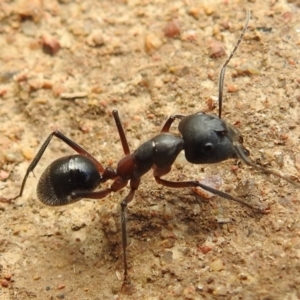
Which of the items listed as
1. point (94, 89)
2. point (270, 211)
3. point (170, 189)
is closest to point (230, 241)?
point (270, 211)

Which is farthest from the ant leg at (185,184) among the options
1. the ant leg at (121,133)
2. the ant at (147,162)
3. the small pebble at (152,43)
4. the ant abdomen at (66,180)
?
the small pebble at (152,43)

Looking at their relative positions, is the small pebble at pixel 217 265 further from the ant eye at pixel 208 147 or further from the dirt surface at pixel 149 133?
the ant eye at pixel 208 147

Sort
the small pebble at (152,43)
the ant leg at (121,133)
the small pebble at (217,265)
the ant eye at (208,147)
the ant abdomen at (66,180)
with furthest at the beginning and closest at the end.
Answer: the small pebble at (152,43) < the ant leg at (121,133) < the ant abdomen at (66,180) < the ant eye at (208,147) < the small pebble at (217,265)

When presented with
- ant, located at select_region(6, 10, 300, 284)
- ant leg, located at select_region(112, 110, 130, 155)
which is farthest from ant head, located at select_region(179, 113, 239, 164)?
ant leg, located at select_region(112, 110, 130, 155)

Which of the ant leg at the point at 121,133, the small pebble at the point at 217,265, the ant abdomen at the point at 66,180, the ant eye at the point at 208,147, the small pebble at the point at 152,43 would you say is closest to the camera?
the small pebble at the point at 217,265

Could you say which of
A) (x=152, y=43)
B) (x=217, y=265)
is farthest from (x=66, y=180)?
(x=152, y=43)

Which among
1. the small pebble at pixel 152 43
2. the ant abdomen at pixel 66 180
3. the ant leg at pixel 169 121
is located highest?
the small pebble at pixel 152 43

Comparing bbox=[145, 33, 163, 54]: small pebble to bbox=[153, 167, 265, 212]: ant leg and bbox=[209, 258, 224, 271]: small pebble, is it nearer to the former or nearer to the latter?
bbox=[153, 167, 265, 212]: ant leg
